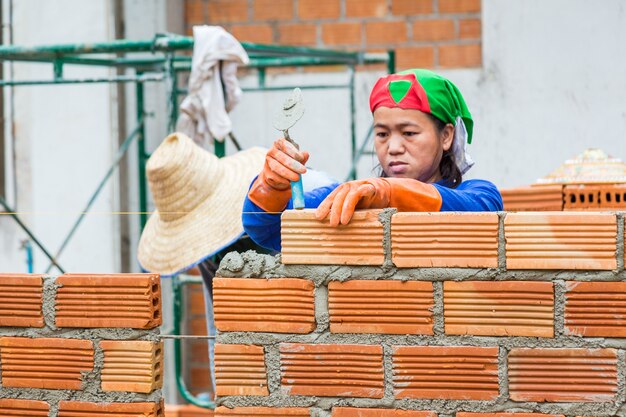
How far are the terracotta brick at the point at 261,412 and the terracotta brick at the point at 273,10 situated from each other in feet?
13.0

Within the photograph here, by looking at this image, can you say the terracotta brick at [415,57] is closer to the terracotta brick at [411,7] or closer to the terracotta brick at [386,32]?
the terracotta brick at [386,32]

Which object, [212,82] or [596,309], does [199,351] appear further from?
[596,309]

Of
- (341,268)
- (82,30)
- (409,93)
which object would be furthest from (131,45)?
(341,268)

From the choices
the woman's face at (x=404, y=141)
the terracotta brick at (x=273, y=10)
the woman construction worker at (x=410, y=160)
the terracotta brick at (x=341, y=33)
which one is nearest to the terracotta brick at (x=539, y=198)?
the woman construction worker at (x=410, y=160)

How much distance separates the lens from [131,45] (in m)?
5.05

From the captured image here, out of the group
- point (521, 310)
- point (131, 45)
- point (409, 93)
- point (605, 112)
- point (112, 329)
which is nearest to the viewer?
point (521, 310)

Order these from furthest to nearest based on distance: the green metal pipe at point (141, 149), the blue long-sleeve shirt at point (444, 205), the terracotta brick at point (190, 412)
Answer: the green metal pipe at point (141, 149) → the terracotta brick at point (190, 412) → the blue long-sleeve shirt at point (444, 205)

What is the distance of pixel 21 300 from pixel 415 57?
3.73 m

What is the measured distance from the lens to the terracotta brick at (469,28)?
619 cm

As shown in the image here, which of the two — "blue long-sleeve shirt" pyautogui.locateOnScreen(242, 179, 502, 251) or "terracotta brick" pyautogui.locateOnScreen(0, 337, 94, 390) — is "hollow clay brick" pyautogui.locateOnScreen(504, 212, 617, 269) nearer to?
"blue long-sleeve shirt" pyautogui.locateOnScreen(242, 179, 502, 251)

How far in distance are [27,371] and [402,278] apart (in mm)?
1054

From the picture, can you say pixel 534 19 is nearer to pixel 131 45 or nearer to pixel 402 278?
pixel 131 45

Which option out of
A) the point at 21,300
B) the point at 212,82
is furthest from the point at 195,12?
the point at 21,300

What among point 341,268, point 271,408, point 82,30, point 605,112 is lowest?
point 271,408
